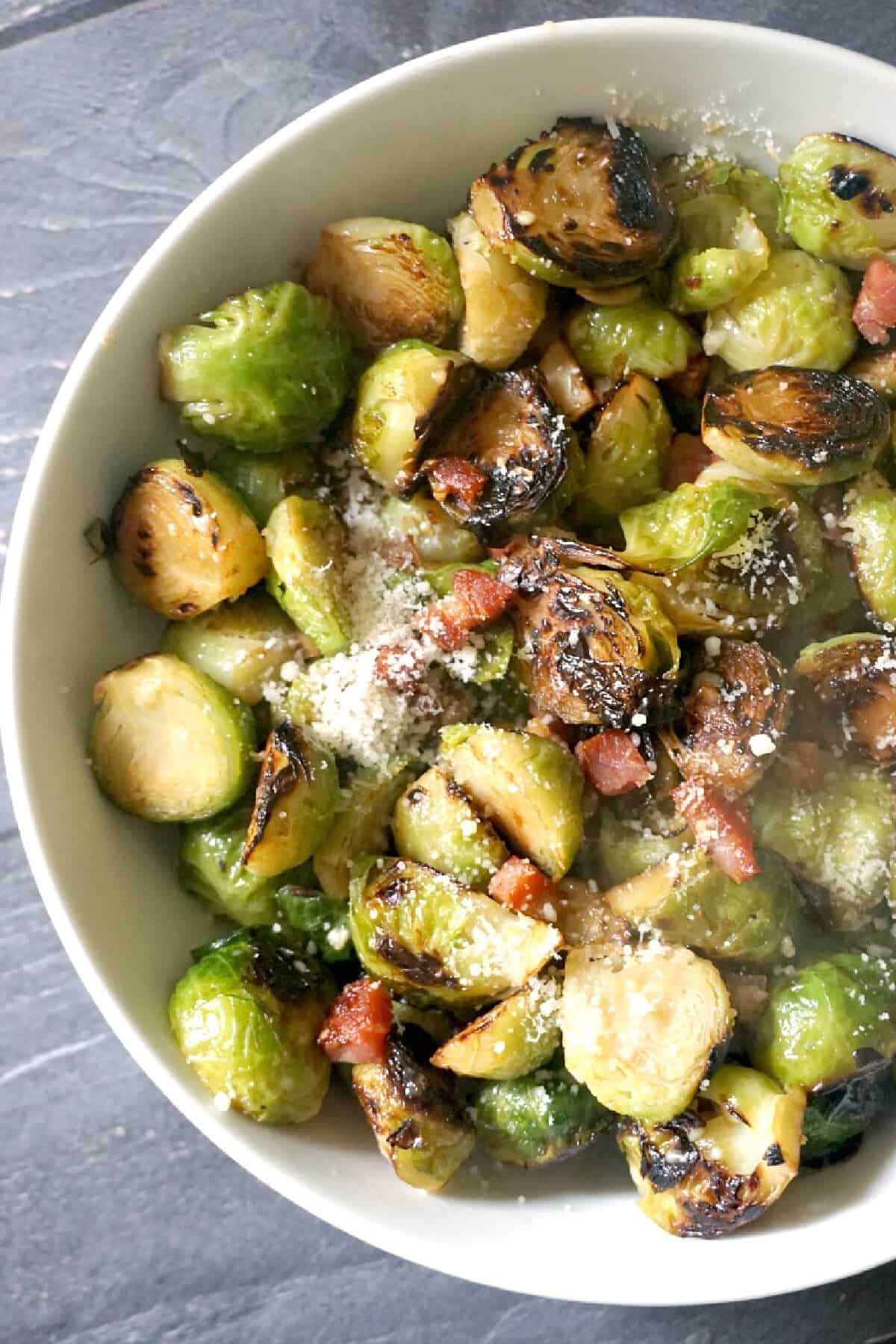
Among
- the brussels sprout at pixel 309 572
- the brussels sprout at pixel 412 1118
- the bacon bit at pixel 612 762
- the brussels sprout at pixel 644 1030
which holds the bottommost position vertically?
the brussels sprout at pixel 412 1118

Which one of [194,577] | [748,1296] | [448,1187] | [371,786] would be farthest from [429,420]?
[748,1296]

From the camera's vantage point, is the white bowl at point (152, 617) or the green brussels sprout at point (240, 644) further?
the green brussels sprout at point (240, 644)

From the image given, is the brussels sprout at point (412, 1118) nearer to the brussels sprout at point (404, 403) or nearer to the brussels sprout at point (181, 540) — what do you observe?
the brussels sprout at point (181, 540)

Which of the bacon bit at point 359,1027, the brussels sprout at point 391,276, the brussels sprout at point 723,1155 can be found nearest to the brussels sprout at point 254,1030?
the bacon bit at point 359,1027

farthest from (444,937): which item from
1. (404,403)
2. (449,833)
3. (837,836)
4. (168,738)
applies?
(404,403)

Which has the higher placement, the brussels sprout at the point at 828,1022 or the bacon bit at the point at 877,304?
the bacon bit at the point at 877,304

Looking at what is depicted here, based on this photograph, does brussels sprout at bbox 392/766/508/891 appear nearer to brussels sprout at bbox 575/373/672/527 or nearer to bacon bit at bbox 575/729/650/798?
bacon bit at bbox 575/729/650/798

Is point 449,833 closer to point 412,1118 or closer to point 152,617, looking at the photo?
point 412,1118

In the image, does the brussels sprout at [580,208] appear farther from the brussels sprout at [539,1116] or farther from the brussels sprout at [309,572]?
the brussels sprout at [539,1116]

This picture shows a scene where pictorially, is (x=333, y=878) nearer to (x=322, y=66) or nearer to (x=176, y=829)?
(x=176, y=829)
